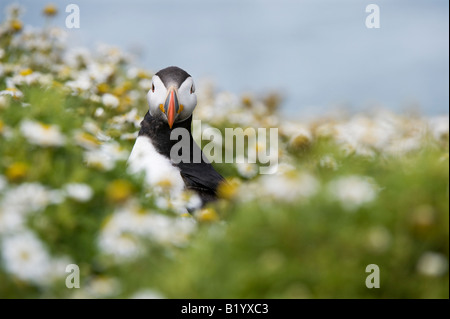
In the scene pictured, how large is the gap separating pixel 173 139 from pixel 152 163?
0.32 metres

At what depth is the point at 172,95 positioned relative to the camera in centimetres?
458

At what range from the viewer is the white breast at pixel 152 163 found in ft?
14.1

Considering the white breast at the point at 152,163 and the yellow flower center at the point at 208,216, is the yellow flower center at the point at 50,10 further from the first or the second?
the yellow flower center at the point at 208,216

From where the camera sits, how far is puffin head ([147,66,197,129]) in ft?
15.0

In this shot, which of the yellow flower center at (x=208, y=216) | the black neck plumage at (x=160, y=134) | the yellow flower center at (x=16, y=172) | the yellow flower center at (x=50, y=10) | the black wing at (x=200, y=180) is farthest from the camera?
the yellow flower center at (x=50, y=10)

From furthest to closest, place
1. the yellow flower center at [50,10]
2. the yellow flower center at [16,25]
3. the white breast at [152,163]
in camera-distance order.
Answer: the yellow flower center at [50,10]
the yellow flower center at [16,25]
the white breast at [152,163]

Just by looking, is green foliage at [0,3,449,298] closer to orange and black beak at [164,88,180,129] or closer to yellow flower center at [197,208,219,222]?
yellow flower center at [197,208,219,222]
